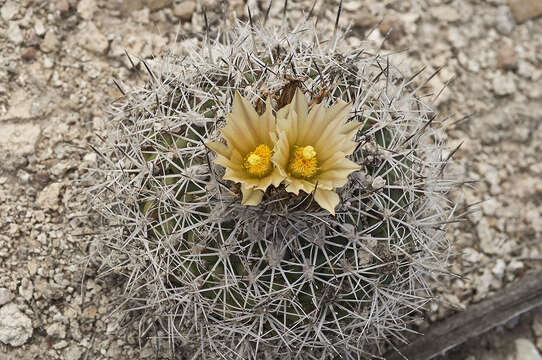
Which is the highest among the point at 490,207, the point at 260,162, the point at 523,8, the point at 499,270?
the point at 260,162

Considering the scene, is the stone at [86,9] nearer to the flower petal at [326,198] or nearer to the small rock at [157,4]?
the small rock at [157,4]

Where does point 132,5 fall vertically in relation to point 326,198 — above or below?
below

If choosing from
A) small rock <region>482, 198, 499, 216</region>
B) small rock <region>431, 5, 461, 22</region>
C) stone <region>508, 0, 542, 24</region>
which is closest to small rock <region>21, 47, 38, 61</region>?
small rock <region>431, 5, 461, 22</region>

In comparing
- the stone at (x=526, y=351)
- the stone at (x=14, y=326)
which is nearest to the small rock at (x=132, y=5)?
the stone at (x=14, y=326)

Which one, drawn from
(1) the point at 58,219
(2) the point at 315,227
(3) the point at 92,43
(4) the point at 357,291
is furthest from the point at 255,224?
(3) the point at 92,43

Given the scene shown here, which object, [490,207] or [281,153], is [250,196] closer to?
[281,153]

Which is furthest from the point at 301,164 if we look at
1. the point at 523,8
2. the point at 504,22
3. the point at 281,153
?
the point at 523,8

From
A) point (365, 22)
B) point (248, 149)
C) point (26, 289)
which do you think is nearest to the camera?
point (248, 149)
